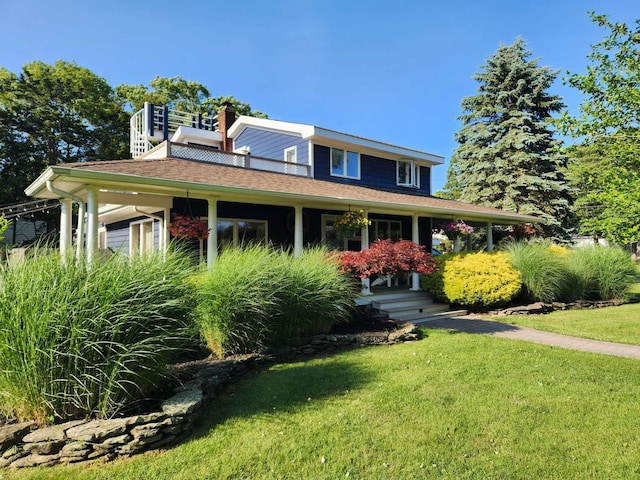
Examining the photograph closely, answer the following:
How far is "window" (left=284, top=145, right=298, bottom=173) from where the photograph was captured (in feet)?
42.1

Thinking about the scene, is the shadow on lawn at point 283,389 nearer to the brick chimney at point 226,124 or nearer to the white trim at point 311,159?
the white trim at point 311,159

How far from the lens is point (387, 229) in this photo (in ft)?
45.1

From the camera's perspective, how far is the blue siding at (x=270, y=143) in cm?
1335

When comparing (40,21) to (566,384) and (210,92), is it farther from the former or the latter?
(210,92)

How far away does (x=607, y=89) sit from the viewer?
18.9ft

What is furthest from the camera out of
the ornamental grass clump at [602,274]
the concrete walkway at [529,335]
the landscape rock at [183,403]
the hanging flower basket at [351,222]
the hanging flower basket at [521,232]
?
the hanging flower basket at [521,232]

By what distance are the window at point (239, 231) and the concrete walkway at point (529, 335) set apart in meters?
5.26

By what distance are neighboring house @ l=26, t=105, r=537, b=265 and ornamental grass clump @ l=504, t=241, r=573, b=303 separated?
2.40m

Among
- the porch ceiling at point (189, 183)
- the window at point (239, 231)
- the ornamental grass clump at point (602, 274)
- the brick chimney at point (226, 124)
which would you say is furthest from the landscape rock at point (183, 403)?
the brick chimney at point (226, 124)

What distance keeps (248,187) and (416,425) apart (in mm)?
6107

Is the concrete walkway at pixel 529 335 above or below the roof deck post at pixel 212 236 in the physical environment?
below

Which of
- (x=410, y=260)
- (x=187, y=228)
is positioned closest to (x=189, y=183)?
(x=187, y=228)

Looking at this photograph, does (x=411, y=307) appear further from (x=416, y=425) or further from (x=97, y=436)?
(x=97, y=436)

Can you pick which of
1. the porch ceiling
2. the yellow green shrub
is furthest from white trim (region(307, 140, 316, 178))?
the yellow green shrub
